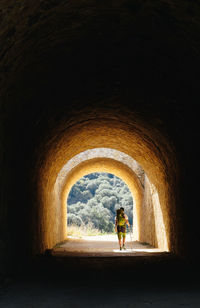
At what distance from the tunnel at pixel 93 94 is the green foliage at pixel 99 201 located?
39001 mm

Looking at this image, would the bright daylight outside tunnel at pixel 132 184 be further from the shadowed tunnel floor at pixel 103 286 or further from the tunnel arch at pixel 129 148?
the shadowed tunnel floor at pixel 103 286

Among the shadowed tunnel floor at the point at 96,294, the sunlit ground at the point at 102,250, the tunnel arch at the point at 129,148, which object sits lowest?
the shadowed tunnel floor at the point at 96,294

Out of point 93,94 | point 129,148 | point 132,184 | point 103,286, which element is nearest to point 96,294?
point 103,286

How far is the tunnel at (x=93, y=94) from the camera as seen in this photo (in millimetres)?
4477

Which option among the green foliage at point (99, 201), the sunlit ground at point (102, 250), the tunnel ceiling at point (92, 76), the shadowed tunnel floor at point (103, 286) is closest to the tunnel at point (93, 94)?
the tunnel ceiling at point (92, 76)

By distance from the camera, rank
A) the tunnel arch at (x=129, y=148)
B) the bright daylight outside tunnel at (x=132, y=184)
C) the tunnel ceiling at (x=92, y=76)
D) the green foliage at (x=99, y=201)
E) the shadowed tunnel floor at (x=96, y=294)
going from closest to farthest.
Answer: the shadowed tunnel floor at (x=96, y=294), the tunnel ceiling at (x=92, y=76), the tunnel arch at (x=129, y=148), the bright daylight outside tunnel at (x=132, y=184), the green foliage at (x=99, y=201)

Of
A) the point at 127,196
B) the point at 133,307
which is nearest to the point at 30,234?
the point at 133,307

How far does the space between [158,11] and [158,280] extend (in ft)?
12.4

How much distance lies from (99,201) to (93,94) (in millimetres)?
52758

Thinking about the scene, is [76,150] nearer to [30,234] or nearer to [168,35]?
[30,234]

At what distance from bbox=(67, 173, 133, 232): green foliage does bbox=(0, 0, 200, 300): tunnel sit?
128 feet

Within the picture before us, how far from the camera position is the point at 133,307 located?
374cm

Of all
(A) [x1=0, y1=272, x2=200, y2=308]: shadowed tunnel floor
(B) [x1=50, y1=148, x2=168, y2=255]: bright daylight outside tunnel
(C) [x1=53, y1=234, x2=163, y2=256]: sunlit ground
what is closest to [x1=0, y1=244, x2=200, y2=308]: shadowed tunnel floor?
(A) [x1=0, y1=272, x2=200, y2=308]: shadowed tunnel floor

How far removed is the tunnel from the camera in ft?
14.7
